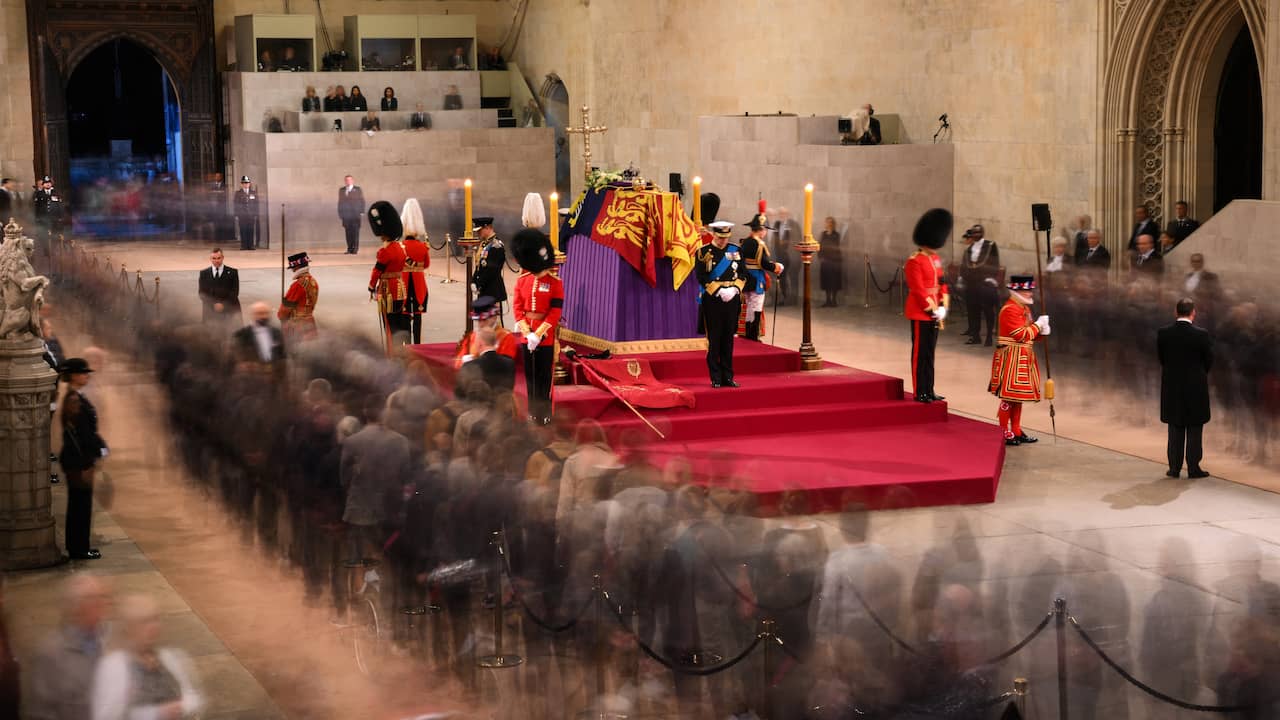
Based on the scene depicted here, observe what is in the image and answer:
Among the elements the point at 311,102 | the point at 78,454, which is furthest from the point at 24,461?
the point at 311,102

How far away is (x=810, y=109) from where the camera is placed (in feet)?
84.4

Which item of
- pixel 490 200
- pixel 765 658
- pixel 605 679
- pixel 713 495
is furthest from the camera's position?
pixel 490 200

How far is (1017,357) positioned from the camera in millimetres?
12602

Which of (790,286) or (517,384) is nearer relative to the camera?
(517,384)

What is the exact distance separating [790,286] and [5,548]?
1354 cm

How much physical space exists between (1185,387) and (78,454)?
7.69 meters

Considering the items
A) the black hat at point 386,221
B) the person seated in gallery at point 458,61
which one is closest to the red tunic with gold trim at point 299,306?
the black hat at point 386,221

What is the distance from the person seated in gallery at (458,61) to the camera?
34.4 metres

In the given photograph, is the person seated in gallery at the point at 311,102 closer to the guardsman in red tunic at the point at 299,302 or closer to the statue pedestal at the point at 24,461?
the guardsman in red tunic at the point at 299,302

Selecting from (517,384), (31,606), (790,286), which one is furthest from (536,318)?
(790,286)

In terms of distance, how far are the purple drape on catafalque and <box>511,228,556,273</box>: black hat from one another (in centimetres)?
126

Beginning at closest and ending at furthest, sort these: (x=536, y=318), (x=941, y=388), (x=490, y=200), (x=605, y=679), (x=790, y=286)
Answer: (x=605, y=679) < (x=536, y=318) < (x=941, y=388) < (x=790, y=286) < (x=490, y=200)

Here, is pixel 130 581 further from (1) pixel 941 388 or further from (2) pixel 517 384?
(1) pixel 941 388

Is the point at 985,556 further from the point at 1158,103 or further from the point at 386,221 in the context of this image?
the point at 1158,103
